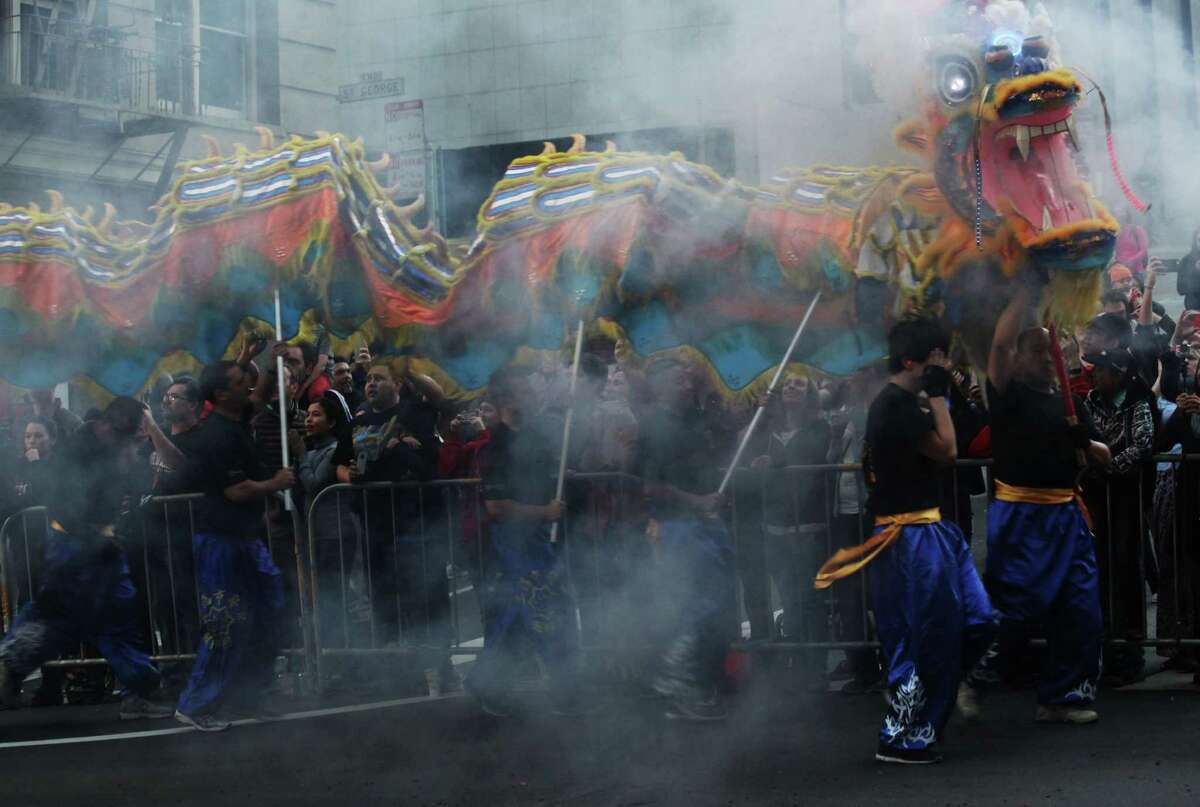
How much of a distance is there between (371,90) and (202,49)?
0.60 metres

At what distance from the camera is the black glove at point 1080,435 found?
671 cm

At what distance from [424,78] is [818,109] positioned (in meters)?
1.73

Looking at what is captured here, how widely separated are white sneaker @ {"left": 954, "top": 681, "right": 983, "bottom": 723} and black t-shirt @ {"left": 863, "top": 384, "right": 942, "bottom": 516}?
30.9 inches

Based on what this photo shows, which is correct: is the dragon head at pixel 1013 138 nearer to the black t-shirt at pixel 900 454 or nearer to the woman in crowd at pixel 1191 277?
the black t-shirt at pixel 900 454

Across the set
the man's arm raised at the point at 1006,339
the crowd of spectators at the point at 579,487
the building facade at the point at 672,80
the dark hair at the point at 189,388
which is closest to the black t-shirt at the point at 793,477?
the crowd of spectators at the point at 579,487

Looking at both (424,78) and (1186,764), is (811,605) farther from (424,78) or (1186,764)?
(424,78)

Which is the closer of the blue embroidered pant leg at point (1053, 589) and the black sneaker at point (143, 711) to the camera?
the blue embroidered pant leg at point (1053, 589)

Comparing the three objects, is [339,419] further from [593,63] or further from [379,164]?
[593,63]

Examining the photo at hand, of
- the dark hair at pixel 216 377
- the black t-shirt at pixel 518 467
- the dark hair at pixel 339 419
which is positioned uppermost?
the dark hair at pixel 216 377

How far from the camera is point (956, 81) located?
6.34m

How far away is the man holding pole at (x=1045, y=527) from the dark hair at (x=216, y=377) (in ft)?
10.5

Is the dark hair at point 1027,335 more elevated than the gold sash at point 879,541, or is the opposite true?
the dark hair at point 1027,335

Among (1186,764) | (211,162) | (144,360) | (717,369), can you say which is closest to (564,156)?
(717,369)

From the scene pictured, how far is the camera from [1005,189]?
6.35 m
